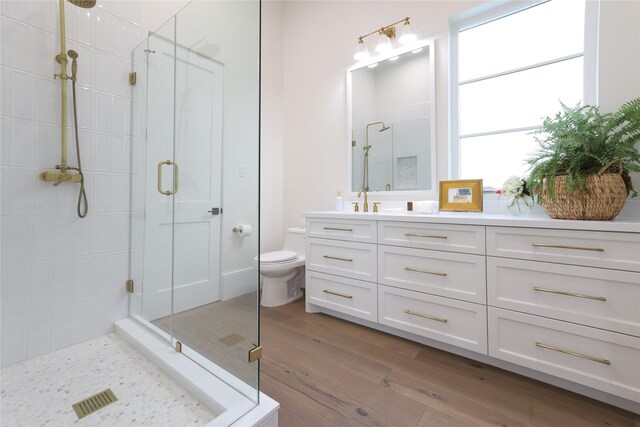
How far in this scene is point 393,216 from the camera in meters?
1.84

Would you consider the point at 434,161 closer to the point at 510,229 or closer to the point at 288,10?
the point at 510,229

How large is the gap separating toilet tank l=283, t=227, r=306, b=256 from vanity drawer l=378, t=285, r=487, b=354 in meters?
1.05

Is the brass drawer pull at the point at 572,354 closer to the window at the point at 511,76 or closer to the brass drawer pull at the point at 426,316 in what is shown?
the brass drawer pull at the point at 426,316

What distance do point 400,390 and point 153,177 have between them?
187 cm

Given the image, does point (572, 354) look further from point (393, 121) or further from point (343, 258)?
point (393, 121)

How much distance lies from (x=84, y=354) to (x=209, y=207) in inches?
42.9

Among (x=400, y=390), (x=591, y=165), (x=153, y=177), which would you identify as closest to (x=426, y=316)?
(x=400, y=390)

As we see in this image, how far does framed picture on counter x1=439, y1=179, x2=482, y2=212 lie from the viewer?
1932 millimetres

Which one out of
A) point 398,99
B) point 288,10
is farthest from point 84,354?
point 288,10

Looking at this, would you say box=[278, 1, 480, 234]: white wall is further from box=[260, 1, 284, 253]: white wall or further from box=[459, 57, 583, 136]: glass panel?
box=[459, 57, 583, 136]: glass panel

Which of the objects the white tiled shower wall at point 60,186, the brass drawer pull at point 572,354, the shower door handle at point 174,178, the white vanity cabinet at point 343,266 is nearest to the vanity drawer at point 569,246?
the brass drawer pull at point 572,354

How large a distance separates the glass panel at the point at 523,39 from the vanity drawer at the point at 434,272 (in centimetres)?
145

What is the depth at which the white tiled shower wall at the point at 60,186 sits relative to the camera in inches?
57.1

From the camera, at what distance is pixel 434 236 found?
65.6 inches
